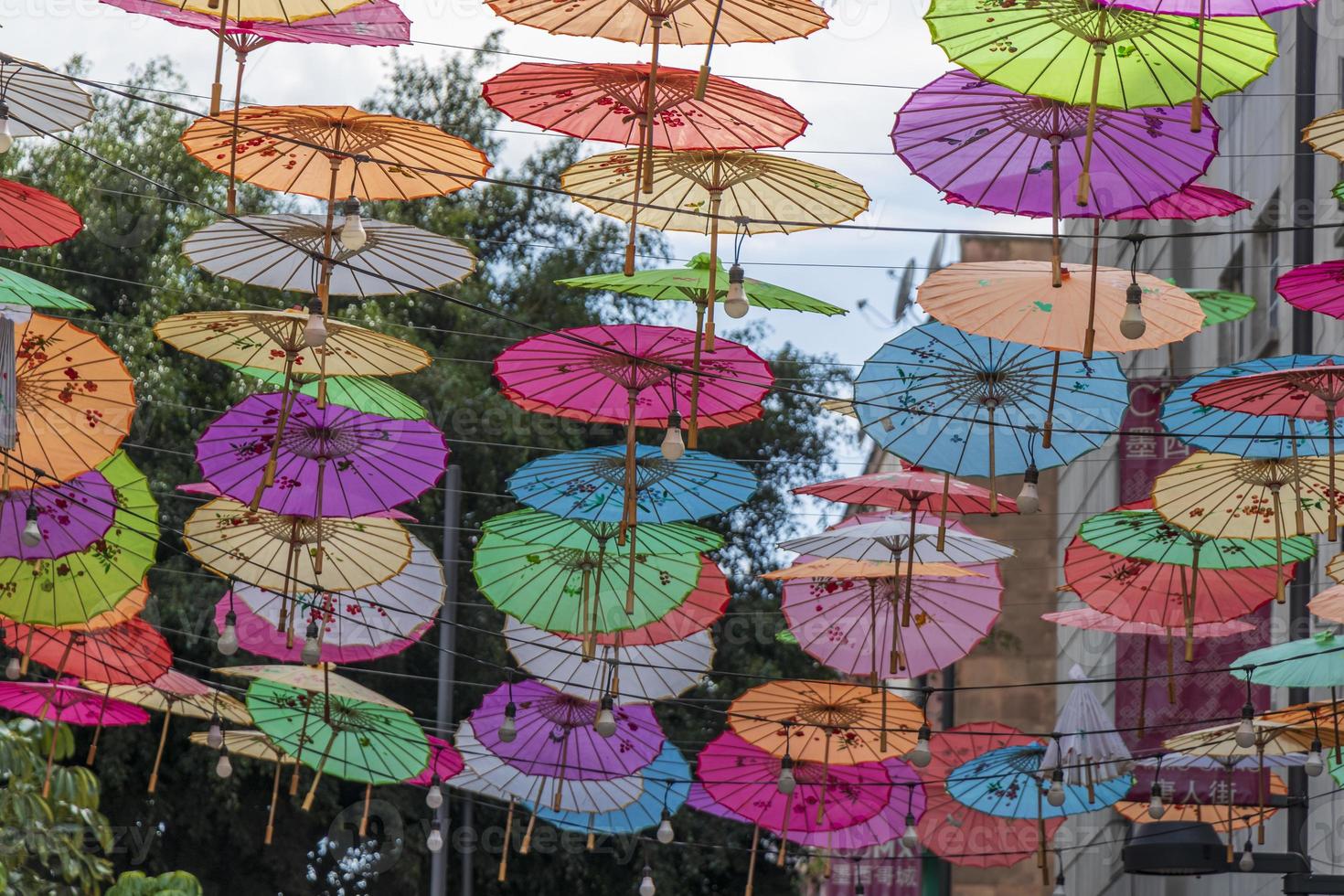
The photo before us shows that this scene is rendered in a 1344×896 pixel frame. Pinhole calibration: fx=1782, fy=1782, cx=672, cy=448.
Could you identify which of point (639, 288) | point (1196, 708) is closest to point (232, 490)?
point (639, 288)

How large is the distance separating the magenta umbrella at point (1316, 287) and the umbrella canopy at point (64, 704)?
24.5ft

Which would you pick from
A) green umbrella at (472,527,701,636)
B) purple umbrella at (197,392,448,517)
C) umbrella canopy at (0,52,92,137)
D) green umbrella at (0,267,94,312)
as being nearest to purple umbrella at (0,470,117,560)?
purple umbrella at (197,392,448,517)

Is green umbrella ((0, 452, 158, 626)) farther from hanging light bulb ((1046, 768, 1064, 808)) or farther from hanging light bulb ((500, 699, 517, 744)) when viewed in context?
hanging light bulb ((1046, 768, 1064, 808))

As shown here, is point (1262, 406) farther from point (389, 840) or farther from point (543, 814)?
point (389, 840)

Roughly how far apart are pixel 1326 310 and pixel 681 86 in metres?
3.09

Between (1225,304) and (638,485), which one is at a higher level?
(1225,304)

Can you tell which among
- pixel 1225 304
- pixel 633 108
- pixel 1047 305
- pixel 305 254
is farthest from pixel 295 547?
pixel 1225 304

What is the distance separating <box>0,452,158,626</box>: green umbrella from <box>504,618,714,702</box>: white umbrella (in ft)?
8.49

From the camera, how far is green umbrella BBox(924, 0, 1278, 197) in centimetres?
725

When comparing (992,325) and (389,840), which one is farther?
(389,840)

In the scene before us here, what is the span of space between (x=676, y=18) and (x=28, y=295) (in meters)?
3.30

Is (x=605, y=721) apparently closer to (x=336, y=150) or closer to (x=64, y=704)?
(x=336, y=150)

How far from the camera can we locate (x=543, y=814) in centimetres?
1280

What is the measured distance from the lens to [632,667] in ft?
39.0
